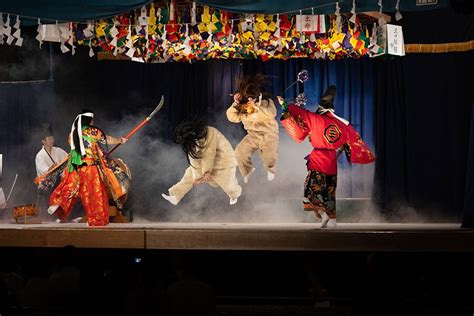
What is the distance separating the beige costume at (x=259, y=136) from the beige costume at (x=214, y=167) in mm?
120

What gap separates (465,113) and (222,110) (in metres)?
2.84

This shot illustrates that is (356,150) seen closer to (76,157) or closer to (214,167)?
(214,167)

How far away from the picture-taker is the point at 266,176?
30.1 feet

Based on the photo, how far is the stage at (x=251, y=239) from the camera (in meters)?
5.32

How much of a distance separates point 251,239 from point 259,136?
125 inches

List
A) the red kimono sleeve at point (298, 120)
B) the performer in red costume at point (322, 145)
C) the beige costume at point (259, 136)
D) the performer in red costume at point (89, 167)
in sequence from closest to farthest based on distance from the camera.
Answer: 1. the performer in red costume at point (322, 145)
2. the red kimono sleeve at point (298, 120)
3. the performer in red costume at point (89, 167)
4. the beige costume at point (259, 136)

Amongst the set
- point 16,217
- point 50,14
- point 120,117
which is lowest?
point 16,217

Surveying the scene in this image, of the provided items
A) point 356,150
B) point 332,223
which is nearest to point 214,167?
point 356,150

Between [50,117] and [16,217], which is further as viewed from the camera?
[50,117]

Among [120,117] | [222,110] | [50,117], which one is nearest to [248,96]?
[222,110]

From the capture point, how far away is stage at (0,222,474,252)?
17.5ft

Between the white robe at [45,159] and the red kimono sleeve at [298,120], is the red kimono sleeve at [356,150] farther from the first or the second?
the white robe at [45,159]

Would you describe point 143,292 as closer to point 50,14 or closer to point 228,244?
point 228,244

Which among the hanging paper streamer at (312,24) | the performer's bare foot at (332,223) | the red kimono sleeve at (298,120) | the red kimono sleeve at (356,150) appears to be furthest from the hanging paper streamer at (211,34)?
the performer's bare foot at (332,223)
